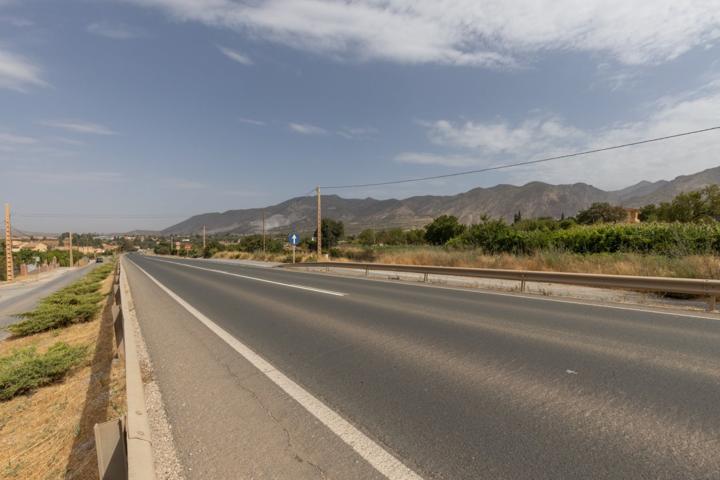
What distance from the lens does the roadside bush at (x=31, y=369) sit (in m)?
5.65

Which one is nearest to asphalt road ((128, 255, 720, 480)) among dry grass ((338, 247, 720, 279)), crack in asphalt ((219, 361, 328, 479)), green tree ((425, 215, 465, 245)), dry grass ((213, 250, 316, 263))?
crack in asphalt ((219, 361, 328, 479))

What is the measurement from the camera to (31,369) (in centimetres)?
591

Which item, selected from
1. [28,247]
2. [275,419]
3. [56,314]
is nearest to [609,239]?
[275,419]

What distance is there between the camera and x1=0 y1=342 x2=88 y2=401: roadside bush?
5652mm

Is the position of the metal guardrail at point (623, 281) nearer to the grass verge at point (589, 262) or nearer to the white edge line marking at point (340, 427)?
the grass verge at point (589, 262)

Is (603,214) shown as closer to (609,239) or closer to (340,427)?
(609,239)

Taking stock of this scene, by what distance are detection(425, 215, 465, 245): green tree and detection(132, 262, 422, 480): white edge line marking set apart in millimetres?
70421

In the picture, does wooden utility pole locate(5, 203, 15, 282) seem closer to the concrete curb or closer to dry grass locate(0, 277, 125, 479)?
dry grass locate(0, 277, 125, 479)

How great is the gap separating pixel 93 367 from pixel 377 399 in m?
5.86

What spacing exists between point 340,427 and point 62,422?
12.1 ft

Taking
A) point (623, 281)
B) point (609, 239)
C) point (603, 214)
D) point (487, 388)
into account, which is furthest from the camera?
point (603, 214)

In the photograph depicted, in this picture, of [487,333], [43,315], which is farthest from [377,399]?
[43,315]

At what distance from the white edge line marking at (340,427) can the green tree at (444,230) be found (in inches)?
2772

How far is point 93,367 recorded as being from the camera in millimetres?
6590
